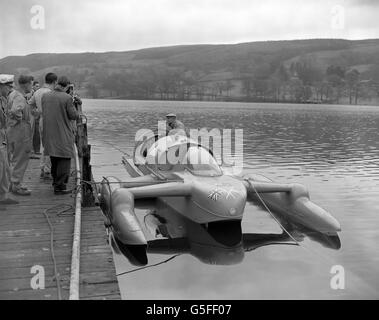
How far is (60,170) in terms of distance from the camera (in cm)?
1038

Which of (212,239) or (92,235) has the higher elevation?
(92,235)

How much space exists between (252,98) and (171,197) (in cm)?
18995

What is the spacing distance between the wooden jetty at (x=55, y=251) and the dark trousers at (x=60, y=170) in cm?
43

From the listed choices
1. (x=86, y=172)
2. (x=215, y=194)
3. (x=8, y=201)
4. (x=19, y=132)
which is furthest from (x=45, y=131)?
(x=215, y=194)

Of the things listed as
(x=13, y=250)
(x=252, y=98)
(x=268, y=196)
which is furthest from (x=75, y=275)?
(x=252, y=98)

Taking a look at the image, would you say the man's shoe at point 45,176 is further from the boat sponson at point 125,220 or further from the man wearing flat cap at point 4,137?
the man wearing flat cap at point 4,137

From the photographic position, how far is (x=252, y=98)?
19938 centimetres

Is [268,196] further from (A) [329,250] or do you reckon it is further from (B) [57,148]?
(B) [57,148]

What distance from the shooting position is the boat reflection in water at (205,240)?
36.6ft

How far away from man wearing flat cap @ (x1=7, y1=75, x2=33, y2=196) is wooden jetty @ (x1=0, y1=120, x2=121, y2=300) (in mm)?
535

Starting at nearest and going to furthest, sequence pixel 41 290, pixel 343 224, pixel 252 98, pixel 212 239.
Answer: pixel 41 290 → pixel 212 239 → pixel 343 224 → pixel 252 98

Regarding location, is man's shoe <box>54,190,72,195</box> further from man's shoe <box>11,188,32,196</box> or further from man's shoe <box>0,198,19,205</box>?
man's shoe <box>0,198,19,205</box>

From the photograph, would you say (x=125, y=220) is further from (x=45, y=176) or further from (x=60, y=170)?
(x=45, y=176)

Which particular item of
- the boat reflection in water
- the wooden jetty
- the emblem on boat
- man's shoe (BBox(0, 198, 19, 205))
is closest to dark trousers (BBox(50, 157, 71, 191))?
the wooden jetty
